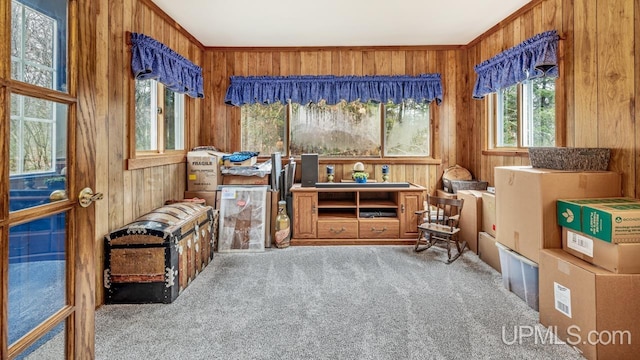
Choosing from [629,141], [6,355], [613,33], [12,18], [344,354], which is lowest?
[344,354]

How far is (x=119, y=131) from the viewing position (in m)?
2.74

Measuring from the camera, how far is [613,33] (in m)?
2.26

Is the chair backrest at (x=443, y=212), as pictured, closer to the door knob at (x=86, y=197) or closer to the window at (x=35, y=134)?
the door knob at (x=86, y=197)

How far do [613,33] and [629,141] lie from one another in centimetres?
74

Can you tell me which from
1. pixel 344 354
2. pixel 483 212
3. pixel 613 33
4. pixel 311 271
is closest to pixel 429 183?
pixel 483 212

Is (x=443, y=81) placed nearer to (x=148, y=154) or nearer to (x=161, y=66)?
(x=161, y=66)

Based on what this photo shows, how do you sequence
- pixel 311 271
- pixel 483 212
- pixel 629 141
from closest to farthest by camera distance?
1. pixel 629 141
2. pixel 311 271
3. pixel 483 212

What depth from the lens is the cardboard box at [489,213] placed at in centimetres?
331

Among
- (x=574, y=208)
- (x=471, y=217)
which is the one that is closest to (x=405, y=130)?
(x=471, y=217)

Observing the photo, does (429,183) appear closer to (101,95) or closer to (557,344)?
(557,344)

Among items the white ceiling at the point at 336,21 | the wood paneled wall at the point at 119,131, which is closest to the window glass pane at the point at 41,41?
the wood paneled wall at the point at 119,131

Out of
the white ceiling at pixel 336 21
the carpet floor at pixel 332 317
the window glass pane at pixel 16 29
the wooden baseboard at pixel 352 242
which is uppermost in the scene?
the white ceiling at pixel 336 21

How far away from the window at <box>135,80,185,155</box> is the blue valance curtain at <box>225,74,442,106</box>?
0.75 m

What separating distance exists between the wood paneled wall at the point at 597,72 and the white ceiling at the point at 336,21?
1.84 feet
